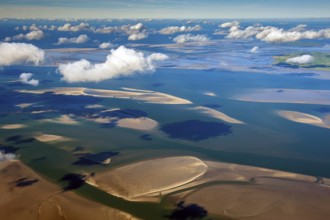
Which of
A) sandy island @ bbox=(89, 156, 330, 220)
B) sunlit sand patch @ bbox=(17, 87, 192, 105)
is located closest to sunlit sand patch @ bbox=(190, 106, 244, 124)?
sunlit sand patch @ bbox=(17, 87, 192, 105)

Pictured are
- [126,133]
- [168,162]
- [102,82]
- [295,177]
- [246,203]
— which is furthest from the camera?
[102,82]

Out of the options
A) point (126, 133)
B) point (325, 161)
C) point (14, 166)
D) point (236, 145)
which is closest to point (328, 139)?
point (325, 161)

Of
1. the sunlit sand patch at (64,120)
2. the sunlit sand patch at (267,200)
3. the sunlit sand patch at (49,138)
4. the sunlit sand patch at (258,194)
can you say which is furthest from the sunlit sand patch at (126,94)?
the sunlit sand patch at (267,200)

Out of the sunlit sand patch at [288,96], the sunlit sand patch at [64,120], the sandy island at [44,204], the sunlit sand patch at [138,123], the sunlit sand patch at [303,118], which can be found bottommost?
the sandy island at [44,204]

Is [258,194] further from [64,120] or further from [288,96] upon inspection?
[288,96]

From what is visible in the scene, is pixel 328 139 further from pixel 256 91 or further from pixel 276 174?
pixel 256 91

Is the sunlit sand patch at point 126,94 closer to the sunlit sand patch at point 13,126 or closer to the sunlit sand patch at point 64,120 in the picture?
the sunlit sand patch at point 64,120
